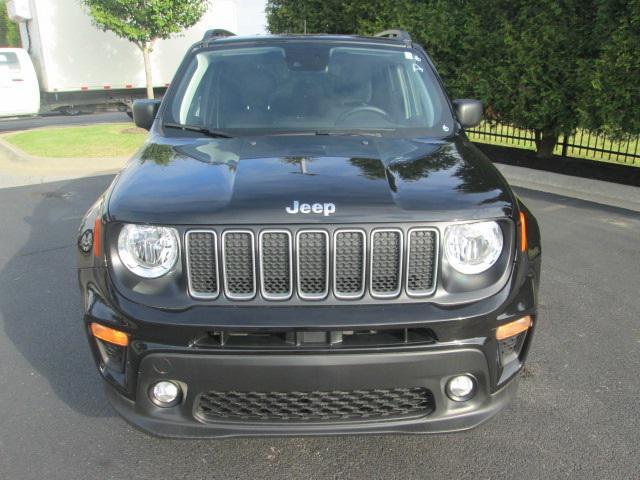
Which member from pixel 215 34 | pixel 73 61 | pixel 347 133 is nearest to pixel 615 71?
pixel 215 34

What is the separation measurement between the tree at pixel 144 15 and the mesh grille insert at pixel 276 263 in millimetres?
13592

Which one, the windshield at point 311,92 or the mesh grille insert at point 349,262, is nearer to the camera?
the mesh grille insert at point 349,262

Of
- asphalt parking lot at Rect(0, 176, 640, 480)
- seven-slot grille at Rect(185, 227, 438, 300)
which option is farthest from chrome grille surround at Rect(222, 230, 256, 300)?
asphalt parking lot at Rect(0, 176, 640, 480)

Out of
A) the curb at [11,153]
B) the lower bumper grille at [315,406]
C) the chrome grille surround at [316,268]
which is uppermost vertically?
the chrome grille surround at [316,268]

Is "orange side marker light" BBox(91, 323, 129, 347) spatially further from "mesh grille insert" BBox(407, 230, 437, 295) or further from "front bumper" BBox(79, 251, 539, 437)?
"mesh grille insert" BBox(407, 230, 437, 295)

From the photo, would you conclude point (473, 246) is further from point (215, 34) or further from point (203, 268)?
point (215, 34)

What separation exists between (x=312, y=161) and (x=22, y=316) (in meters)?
2.75

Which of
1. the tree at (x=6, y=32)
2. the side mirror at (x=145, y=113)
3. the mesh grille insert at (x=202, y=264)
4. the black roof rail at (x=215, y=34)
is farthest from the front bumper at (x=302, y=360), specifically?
the tree at (x=6, y=32)

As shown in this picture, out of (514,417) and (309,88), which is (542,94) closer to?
(309,88)

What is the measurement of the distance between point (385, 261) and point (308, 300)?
34cm

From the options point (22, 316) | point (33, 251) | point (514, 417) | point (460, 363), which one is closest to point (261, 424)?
point (460, 363)

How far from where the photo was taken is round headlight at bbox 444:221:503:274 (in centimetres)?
225

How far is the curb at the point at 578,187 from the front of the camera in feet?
23.5

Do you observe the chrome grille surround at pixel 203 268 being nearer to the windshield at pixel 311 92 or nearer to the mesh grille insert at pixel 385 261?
the mesh grille insert at pixel 385 261
